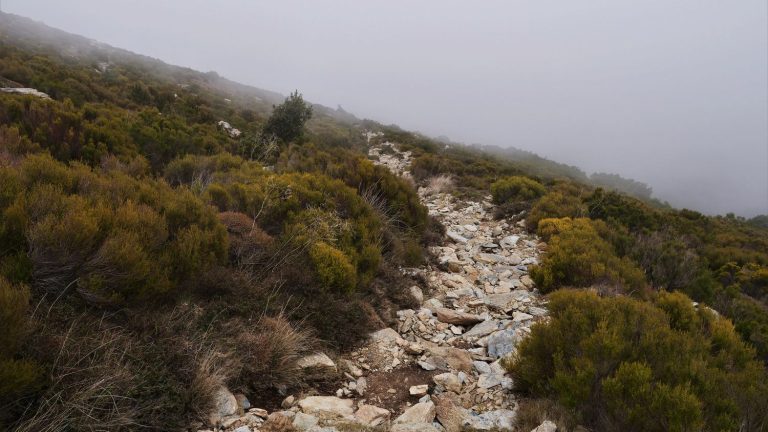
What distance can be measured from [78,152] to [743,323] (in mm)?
11074

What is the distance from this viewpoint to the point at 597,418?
9.68 feet

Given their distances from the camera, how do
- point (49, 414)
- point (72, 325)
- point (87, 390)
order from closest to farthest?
point (49, 414) < point (87, 390) < point (72, 325)

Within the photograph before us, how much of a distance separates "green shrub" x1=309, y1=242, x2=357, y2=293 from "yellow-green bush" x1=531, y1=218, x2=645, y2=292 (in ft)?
10.9

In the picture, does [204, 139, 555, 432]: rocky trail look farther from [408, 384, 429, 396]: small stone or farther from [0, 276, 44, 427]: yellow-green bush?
[0, 276, 44, 427]: yellow-green bush

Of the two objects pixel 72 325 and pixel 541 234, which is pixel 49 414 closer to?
pixel 72 325

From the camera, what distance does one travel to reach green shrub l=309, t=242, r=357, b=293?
15.5ft

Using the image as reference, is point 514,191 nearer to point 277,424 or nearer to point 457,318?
point 457,318

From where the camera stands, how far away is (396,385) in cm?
380

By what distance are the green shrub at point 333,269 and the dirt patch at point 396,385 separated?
1237 mm

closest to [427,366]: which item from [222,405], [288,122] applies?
[222,405]

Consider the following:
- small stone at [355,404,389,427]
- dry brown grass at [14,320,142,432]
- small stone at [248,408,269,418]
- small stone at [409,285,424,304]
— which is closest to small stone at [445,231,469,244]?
small stone at [409,285,424,304]

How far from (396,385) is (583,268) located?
3.99m

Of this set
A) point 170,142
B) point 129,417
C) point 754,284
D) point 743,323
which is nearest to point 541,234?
point 743,323

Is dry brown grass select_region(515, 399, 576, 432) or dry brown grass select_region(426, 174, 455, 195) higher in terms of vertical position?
dry brown grass select_region(426, 174, 455, 195)
